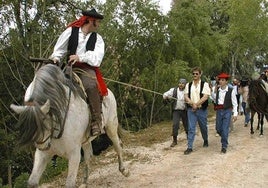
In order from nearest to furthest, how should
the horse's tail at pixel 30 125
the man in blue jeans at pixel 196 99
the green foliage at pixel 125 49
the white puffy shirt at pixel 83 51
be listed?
the horse's tail at pixel 30 125, the white puffy shirt at pixel 83 51, the man in blue jeans at pixel 196 99, the green foliage at pixel 125 49

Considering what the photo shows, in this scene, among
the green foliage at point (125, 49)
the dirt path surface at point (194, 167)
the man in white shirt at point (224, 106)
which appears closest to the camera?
the dirt path surface at point (194, 167)

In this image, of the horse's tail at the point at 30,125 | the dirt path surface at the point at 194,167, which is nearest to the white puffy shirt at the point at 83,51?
the horse's tail at the point at 30,125

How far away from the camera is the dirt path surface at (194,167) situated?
7.38 meters

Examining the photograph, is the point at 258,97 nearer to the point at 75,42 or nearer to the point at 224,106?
the point at 224,106

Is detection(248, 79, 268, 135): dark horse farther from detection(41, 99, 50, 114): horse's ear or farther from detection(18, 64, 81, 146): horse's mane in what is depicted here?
detection(41, 99, 50, 114): horse's ear

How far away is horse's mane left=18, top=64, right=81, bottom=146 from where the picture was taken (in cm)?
460

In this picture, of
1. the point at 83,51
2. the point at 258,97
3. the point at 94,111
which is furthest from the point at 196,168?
the point at 258,97

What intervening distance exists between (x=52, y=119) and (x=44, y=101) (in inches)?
10.4

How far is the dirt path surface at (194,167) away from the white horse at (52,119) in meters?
2.11

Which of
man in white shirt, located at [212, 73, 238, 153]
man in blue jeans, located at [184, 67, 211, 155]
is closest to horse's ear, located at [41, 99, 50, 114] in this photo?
man in blue jeans, located at [184, 67, 211, 155]

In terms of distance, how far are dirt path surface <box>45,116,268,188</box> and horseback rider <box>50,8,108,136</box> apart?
6.55 feet

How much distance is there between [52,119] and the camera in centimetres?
495

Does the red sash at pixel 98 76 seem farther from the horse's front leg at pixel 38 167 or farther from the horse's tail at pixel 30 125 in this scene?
the horse's tail at pixel 30 125

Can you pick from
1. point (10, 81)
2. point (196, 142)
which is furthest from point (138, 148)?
point (10, 81)
